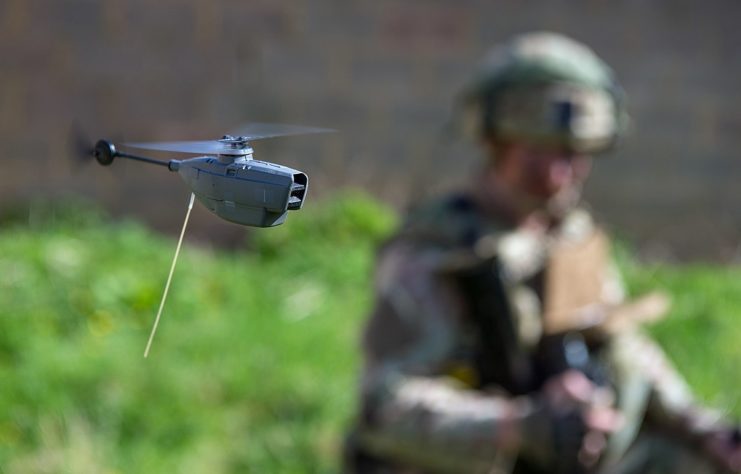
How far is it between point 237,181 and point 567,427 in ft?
8.06

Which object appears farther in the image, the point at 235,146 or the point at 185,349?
the point at 185,349

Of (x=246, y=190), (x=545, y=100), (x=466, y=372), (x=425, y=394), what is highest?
(x=545, y=100)

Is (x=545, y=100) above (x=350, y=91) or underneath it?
underneath

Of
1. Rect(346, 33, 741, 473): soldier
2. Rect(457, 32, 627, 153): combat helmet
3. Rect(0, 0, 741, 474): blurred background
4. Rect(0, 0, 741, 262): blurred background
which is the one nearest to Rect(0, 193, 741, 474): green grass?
Rect(0, 0, 741, 474): blurred background

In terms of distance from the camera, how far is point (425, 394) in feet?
10.6

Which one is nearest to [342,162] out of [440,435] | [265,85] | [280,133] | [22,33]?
[265,85]

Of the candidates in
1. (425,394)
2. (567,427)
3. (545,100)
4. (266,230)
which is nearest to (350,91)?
(266,230)

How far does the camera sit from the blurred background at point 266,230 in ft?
14.0

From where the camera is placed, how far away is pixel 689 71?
274 inches

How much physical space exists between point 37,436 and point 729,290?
127 inches

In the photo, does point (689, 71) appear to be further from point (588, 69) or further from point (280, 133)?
point (280, 133)

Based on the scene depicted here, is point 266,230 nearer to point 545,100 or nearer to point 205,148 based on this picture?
point 545,100

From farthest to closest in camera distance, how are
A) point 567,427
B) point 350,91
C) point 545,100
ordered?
1. point 350,91
2. point 545,100
3. point 567,427

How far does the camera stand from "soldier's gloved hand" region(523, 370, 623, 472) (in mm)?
3045
